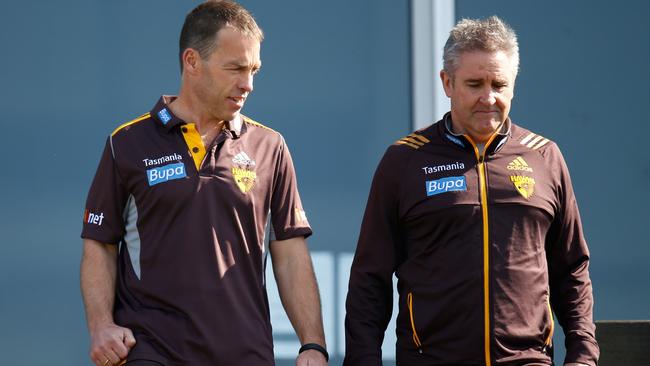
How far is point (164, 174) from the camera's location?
11.1 feet

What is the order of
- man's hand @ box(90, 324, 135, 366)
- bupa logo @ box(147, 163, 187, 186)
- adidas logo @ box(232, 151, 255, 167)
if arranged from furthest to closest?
adidas logo @ box(232, 151, 255, 167)
bupa logo @ box(147, 163, 187, 186)
man's hand @ box(90, 324, 135, 366)

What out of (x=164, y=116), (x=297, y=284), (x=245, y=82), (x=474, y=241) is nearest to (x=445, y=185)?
(x=474, y=241)

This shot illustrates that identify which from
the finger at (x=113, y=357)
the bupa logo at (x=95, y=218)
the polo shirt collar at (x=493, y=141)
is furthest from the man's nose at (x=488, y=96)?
the finger at (x=113, y=357)

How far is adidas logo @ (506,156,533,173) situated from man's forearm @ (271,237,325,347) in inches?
27.9

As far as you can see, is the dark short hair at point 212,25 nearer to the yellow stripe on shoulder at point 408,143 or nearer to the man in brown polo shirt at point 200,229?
the man in brown polo shirt at point 200,229

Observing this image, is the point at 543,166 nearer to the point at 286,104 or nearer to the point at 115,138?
the point at 115,138

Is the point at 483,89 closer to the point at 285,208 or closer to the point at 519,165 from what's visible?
the point at 519,165

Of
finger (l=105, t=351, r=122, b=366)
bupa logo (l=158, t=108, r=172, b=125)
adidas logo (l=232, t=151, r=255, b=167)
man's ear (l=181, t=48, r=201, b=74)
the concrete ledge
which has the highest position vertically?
man's ear (l=181, t=48, r=201, b=74)

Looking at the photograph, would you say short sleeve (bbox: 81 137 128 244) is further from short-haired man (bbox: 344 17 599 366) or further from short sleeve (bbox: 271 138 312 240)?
short-haired man (bbox: 344 17 599 366)

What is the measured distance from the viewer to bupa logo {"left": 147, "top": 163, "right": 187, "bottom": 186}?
3.36 m

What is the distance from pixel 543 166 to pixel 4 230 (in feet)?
8.24

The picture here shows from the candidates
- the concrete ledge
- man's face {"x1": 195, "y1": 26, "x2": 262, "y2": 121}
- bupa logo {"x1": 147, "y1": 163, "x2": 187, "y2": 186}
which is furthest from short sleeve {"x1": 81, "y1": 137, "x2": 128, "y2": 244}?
the concrete ledge

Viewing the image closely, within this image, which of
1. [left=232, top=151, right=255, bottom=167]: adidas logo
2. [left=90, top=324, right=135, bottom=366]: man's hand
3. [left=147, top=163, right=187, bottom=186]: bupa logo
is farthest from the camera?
[left=232, top=151, right=255, bottom=167]: adidas logo

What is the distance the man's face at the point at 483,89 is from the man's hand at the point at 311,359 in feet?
2.75
